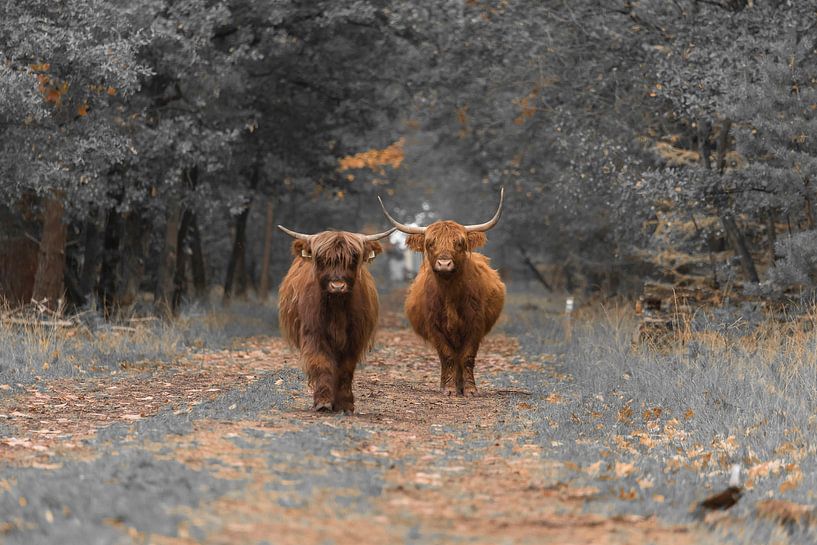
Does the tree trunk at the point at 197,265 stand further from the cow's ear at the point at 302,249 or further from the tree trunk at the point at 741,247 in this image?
the cow's ear at the point at 302,249

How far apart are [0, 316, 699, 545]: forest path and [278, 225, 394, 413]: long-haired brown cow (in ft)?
1.20

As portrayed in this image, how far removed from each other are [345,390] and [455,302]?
2.84 m

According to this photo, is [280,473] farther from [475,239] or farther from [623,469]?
[475,239]

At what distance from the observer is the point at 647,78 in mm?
18281

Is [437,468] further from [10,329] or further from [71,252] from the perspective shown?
[71,252]

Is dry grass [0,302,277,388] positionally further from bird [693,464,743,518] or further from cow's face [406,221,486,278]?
bird [693,464,743,518]

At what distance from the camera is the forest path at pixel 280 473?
526 cm

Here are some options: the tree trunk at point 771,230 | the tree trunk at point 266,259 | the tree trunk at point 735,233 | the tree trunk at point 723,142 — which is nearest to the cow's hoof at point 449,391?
the tree trunk at point 735,233

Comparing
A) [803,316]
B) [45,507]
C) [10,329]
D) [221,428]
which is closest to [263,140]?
[10,329]

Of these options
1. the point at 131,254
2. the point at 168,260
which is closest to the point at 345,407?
the point at 131,254

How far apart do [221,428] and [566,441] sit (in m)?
2.46

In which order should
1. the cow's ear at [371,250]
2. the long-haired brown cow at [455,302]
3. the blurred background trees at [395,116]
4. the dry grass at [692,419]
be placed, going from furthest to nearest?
the blurred background trees at [395,116], the long-haired brown cow at [455,302], the cow's ear at [371,250], the dry grass at [692,419]

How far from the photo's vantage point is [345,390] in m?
10.0

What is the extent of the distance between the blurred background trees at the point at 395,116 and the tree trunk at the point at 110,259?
0.04 meters
